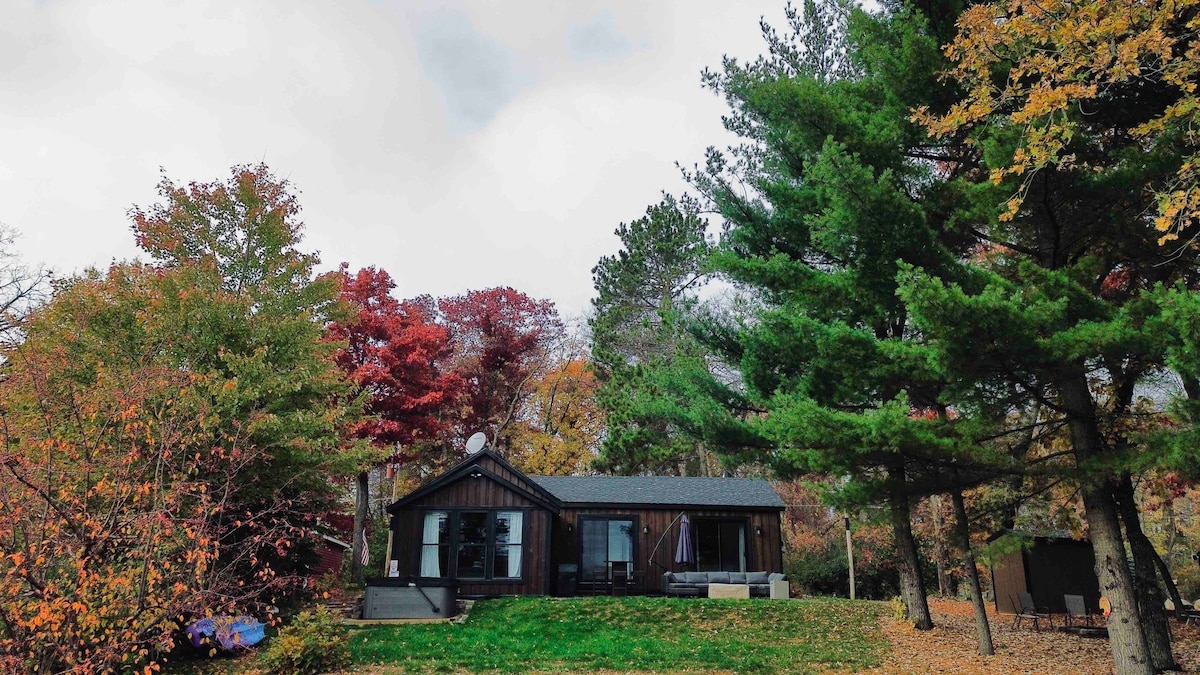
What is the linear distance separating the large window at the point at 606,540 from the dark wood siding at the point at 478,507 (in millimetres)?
1558

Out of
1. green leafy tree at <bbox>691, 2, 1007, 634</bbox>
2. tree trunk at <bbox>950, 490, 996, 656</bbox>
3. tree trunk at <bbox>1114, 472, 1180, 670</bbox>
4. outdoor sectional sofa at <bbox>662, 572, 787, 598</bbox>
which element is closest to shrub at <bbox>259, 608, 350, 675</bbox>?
green leafy tree at <bbox>691, 2, 1007, 634</bbox>

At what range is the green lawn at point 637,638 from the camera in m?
8.30

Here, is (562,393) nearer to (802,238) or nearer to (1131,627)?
(802,238)

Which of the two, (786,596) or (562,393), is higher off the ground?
(562,393)

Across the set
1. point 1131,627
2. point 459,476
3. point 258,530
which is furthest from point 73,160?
point 1131,627

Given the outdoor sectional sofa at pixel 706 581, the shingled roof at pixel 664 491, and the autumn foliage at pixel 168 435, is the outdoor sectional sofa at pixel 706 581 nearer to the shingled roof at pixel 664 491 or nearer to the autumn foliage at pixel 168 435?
the shingled roof at pixel 664 491

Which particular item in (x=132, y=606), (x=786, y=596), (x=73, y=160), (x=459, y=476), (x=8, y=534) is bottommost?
(x=786, y=596)

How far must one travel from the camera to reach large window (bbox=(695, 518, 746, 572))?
1647cm

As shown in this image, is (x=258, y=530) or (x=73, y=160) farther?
A: (x=73, y=160)

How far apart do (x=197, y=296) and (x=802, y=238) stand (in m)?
9.59

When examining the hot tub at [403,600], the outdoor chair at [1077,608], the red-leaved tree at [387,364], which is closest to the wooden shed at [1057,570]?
the outdoor chair at [1077,608]

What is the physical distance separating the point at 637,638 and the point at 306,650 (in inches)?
181

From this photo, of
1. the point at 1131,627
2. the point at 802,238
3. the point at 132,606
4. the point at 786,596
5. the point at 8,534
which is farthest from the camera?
the point at 786,596

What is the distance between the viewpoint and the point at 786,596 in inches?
559
